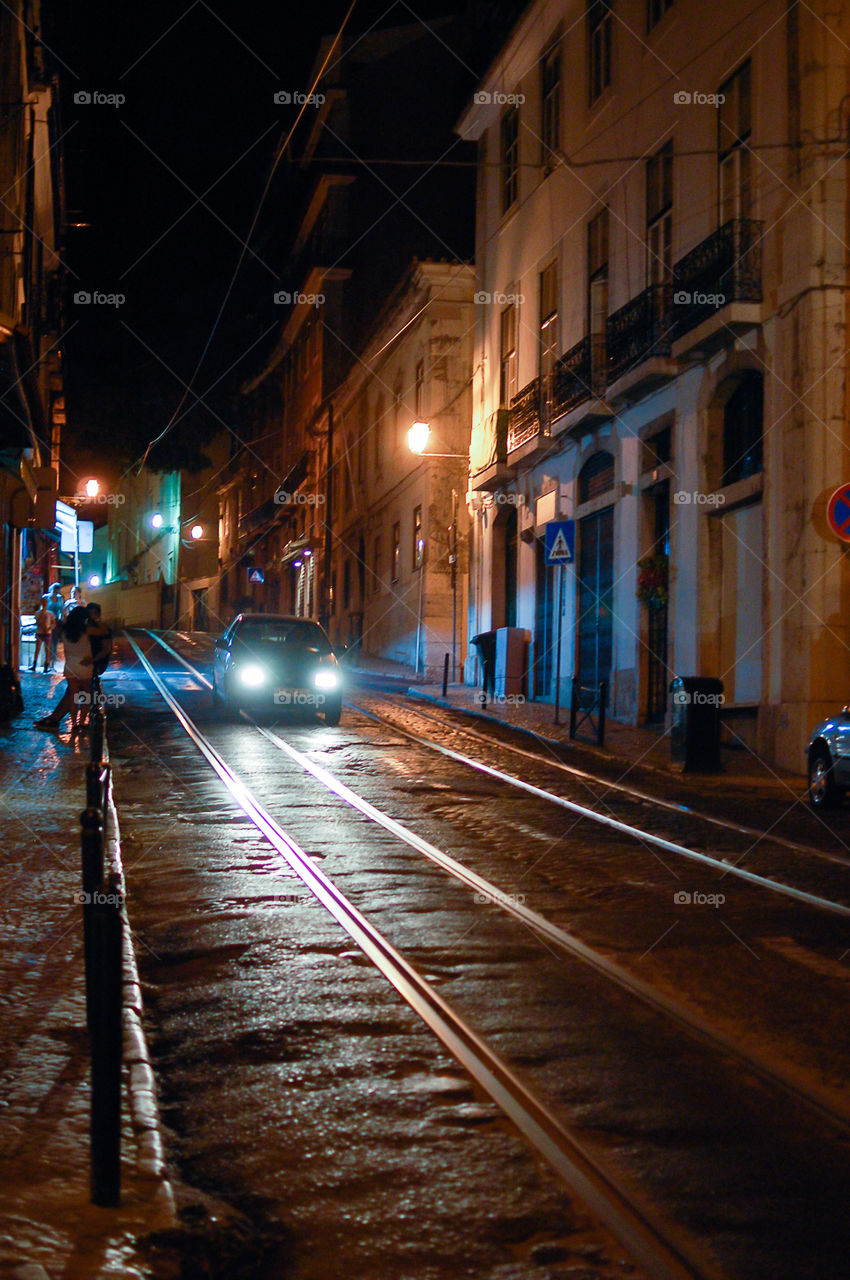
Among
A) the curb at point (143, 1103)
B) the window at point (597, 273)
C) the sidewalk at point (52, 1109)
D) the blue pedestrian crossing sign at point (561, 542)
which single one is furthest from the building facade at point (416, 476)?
the curb at point (143, 1103)

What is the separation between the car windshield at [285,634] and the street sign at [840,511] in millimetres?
9307

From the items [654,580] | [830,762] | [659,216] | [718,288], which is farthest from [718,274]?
[830,762]

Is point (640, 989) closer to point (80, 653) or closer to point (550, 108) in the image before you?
point (80, 653)

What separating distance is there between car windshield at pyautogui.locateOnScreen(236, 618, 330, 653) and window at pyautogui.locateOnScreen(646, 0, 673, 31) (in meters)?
10.7

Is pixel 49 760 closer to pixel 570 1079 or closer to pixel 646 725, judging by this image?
pixel 646 725

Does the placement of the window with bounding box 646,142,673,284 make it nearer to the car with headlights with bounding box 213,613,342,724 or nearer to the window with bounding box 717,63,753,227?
the window with bounding box 717,63,753,227

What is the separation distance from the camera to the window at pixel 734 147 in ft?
57.4

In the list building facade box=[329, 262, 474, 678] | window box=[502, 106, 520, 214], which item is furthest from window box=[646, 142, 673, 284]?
building facade box=[329, 262, 474, 678]

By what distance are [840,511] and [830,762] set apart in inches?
92.8

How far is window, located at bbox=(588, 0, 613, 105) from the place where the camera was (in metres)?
22.5

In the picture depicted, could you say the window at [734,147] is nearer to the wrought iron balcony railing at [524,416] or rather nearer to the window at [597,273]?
the window at [597,273]

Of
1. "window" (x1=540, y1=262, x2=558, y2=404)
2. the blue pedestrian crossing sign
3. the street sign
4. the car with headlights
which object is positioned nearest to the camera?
the street sign

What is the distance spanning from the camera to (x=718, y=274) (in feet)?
57.1

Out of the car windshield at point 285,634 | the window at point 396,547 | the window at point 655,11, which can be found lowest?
the car windshield at point 285,634
